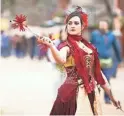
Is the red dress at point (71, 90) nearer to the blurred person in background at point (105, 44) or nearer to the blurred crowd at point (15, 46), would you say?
the blurred person in background at point (105, 44)

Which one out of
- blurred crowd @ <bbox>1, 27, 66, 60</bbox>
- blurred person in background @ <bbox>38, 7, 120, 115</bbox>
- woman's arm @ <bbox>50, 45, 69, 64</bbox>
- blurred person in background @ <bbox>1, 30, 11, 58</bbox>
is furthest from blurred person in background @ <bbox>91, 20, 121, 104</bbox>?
blurred person in background @ <bbox>1, 30, 11, 58</bbox>

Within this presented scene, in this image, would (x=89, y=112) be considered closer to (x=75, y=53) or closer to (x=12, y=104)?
(x=75, y=53)

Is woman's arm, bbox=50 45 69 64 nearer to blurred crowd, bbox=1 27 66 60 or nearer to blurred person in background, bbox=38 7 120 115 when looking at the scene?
blurred person in background, bbox=38 7 120 115

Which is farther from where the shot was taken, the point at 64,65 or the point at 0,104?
the point at 0,104

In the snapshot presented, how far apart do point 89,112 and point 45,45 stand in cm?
67

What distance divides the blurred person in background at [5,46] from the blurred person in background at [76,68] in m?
5.87

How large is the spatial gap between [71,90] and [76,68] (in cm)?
19

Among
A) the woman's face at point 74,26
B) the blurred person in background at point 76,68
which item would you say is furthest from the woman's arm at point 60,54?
the woman's face at point 74,26

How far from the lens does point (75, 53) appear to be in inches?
149

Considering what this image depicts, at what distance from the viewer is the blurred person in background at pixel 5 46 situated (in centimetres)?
972

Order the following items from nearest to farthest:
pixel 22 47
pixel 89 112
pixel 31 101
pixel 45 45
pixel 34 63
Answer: pixel 45 45
pixel 89 112
pixel 31 101
pixel 34 63
pixel 22 47

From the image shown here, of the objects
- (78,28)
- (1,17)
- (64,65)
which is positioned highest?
(1,17)

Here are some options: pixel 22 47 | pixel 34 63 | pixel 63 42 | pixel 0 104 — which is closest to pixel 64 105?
pixel 63 42

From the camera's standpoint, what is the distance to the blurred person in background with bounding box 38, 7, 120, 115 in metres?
3.77
